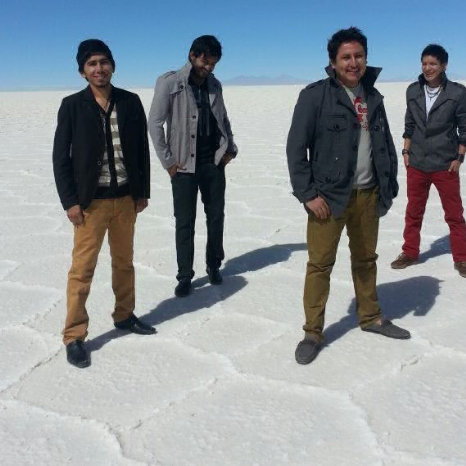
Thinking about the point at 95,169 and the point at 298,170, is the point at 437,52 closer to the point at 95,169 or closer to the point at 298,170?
the point at 298,170

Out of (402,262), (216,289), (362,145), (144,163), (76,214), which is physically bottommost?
(216,289)

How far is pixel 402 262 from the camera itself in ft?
12.3

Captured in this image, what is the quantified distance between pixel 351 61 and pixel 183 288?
5.62 feet

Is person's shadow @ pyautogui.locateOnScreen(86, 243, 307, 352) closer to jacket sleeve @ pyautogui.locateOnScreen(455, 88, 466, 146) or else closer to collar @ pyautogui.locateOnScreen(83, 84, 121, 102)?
collar @ pyautogui.locateOnScreen(83, 84, 121, 102)

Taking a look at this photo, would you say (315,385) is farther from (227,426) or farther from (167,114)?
(167,114)

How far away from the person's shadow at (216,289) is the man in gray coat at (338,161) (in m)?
0.86

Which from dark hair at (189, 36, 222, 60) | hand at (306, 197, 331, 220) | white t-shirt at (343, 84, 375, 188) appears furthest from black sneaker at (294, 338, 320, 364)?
dark hair at (189, 36, 222, 60)

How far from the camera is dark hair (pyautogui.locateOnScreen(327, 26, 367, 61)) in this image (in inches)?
89.3

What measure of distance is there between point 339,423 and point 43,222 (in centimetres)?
391

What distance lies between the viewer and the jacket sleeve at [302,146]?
2.33m

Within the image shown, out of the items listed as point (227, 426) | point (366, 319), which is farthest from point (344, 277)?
point (227, 426)

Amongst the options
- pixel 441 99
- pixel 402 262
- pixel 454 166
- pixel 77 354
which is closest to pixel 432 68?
pixel 441 99

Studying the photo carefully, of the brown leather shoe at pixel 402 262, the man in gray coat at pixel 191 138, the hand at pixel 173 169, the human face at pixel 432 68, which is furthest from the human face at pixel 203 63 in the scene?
the brown leather shoe at pixel 402 262

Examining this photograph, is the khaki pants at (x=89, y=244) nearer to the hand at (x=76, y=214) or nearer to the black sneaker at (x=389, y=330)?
the hand at (x=76, y=214)
